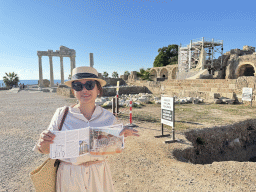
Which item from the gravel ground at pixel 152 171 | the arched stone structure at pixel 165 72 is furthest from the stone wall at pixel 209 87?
the arched stone structure at pixel 165 72

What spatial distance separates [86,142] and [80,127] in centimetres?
20

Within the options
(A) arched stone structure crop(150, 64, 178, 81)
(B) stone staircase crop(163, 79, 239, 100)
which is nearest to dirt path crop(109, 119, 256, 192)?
(B) stone staircase crop(163, 79, 239, 100)

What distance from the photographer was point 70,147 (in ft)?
4.87

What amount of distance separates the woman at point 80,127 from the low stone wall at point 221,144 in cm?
314

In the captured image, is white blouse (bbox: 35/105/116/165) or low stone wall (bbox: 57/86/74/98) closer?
white blouse (bbox: 35/105/116/165)

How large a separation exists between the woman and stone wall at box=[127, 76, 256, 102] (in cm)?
1188

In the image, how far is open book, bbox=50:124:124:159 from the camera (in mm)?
1470

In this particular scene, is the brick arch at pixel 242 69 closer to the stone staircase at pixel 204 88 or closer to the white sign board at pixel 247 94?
the stone staircase at pixel 204 88

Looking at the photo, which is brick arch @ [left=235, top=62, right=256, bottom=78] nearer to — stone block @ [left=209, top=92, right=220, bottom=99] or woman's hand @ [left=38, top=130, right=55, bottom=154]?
stone block @ [left=209, top=92, right=220, bottom=99]

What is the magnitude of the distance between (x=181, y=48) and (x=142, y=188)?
112 ft

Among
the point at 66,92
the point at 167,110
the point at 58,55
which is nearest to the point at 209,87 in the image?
the point at 167,110

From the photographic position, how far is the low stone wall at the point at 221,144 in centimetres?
487

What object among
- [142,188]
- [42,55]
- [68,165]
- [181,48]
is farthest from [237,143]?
[42,55]

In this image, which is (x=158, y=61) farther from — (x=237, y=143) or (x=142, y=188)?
(x=142, y=188)
